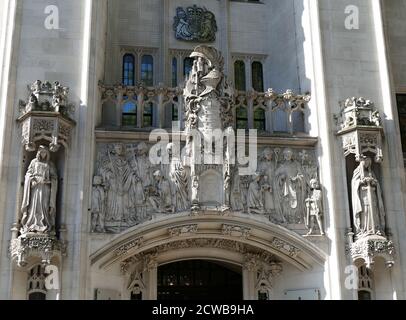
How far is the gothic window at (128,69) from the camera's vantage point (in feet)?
55.5

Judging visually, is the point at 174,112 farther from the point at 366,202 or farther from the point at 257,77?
the point at 366,202

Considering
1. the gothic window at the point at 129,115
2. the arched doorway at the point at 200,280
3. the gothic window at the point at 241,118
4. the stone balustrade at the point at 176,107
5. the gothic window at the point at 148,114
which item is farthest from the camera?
the gothic window at the point at 241,118

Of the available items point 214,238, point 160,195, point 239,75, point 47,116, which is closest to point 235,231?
point 214,238

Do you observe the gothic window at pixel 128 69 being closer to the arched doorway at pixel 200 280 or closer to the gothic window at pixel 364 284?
the arched doorway at pixel 200 280

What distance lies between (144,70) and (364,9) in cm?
Result: 583

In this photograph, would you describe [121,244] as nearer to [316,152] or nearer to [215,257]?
[215,257]

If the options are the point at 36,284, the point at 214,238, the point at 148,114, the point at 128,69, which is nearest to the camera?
the point at 36,284

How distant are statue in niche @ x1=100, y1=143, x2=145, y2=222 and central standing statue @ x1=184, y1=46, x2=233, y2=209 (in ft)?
4.20

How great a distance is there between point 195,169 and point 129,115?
281 cm

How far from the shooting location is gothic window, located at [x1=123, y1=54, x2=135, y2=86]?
55.5 ft

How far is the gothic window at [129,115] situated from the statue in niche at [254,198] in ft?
11.3

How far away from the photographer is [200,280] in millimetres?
16234

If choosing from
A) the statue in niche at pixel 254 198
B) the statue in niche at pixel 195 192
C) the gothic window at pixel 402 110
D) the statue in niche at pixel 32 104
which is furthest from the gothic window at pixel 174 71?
the gothic window at pixel 402 110

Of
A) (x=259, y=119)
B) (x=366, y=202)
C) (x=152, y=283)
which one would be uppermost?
(x=259, y=119)
